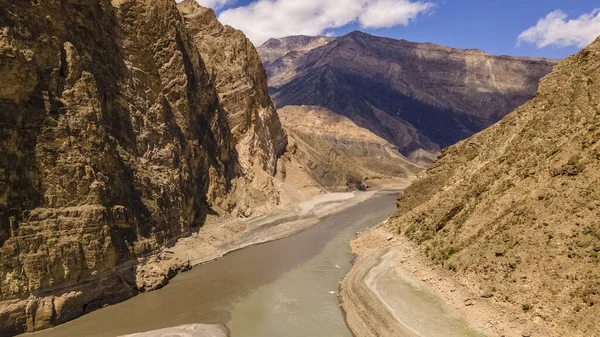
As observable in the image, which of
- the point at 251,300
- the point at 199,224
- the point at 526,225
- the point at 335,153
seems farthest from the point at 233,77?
the point at 526,225

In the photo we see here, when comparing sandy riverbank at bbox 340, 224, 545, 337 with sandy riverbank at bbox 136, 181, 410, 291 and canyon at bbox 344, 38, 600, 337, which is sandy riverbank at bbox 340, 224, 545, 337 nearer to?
canyon at bbox 344, 38, 600, 337

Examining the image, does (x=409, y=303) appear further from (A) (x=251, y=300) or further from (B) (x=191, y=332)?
(B) (x=191, y=332)

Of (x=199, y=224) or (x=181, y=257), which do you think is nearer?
(x=181, y=257)

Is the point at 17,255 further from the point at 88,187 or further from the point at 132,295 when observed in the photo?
the point at 132,295

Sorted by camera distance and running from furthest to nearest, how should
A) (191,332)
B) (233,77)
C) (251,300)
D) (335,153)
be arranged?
Answer: (335,153), (233,77), (251,300), (191,332)

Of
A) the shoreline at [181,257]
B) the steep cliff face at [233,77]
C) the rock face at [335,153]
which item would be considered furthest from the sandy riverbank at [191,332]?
the rock face at [335,153]

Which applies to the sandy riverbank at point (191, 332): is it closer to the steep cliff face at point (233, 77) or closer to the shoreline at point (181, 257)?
the shoreline at point (181, 257)

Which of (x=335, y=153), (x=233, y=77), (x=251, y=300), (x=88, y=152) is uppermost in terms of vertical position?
(x=233, y=77)

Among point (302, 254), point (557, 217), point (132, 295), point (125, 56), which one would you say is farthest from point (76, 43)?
point (557, 217)
